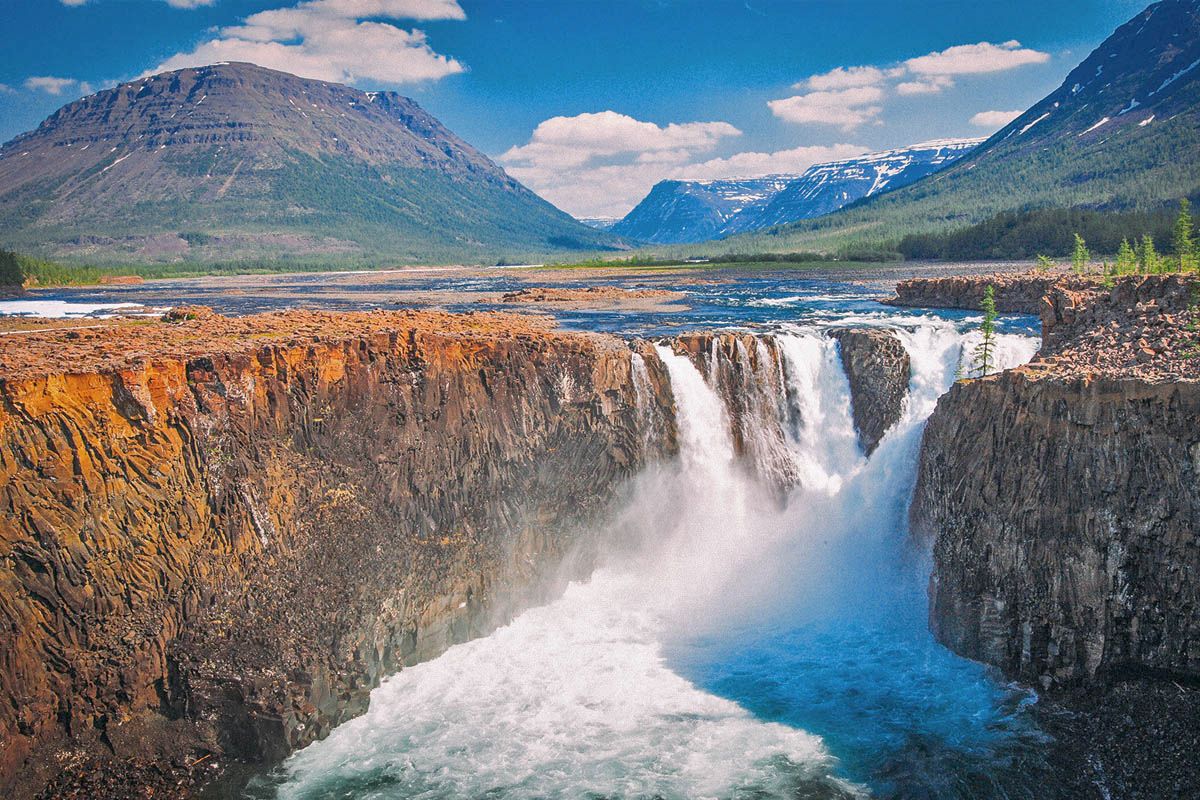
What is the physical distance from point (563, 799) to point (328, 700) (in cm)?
666

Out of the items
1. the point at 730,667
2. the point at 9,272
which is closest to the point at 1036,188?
the point at 9,272

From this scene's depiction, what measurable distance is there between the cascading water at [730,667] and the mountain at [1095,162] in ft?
338

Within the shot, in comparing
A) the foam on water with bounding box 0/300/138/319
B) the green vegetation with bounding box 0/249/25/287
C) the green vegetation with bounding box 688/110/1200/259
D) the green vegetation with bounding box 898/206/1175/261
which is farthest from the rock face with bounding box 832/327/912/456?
the green vegetation with bounding box 0/249/25/287

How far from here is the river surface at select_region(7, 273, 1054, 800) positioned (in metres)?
17.7

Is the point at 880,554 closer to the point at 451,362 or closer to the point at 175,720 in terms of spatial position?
the point at 451,362

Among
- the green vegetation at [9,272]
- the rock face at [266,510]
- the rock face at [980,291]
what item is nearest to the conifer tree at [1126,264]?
the rock face at [980,291]

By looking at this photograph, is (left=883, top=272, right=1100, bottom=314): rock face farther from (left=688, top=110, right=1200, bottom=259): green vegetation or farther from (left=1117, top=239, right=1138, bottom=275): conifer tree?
(left=688, top=110, right=1200, bottom=259): green vegetation

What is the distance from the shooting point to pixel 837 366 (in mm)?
32312

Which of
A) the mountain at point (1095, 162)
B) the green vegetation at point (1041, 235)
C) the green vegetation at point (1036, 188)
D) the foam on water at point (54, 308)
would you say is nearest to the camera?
the foam on water at point (54, 308)

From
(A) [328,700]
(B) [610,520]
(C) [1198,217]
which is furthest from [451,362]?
(C) [1198,217]

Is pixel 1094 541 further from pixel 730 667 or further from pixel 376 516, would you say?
pixel 376 516

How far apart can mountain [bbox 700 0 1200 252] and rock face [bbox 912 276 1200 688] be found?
354ft

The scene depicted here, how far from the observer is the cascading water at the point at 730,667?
17.8m

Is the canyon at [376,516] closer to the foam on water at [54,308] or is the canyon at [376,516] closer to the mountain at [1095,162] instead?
the foam on water at [54,308]
